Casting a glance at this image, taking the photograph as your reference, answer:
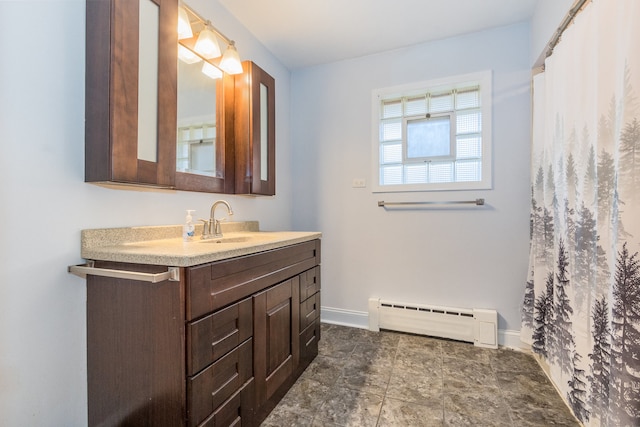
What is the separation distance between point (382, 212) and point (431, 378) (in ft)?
4.06

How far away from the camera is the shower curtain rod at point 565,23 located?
1.36 metres

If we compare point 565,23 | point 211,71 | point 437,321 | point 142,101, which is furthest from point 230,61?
point 437,321

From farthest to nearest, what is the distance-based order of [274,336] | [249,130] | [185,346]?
[249,130], [274,336], [185,346]

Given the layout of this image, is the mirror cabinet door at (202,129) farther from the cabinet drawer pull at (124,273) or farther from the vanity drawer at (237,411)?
the vanity drawer at (237,411)

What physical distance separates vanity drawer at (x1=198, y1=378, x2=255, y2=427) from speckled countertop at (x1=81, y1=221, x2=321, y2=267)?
568 mm

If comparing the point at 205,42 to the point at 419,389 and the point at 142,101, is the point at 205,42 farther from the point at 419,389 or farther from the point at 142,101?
the point at 419,389

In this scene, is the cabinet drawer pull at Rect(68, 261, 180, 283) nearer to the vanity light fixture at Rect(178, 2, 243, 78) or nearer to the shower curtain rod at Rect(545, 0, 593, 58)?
the vanity light fixture at Rect(178, 2, 243, 78)

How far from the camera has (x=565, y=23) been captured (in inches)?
59.1

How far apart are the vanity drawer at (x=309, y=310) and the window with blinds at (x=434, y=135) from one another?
3.57 ft

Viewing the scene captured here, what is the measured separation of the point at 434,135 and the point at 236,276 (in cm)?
191

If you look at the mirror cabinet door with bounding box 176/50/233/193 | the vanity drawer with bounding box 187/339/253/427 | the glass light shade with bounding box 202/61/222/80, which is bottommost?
the vanity drawer with bounding box 187/339/253/427

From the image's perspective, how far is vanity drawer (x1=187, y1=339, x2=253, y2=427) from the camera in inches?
38.6

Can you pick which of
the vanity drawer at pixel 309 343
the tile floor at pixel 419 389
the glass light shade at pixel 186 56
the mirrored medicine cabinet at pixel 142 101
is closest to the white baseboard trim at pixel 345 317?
the tile floor at pixel 419 389

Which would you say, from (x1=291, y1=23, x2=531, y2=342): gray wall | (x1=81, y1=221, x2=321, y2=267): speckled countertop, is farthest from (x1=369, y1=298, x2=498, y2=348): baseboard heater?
(x1=81, y1=221, x2=321, y2=267): speckled countertop
